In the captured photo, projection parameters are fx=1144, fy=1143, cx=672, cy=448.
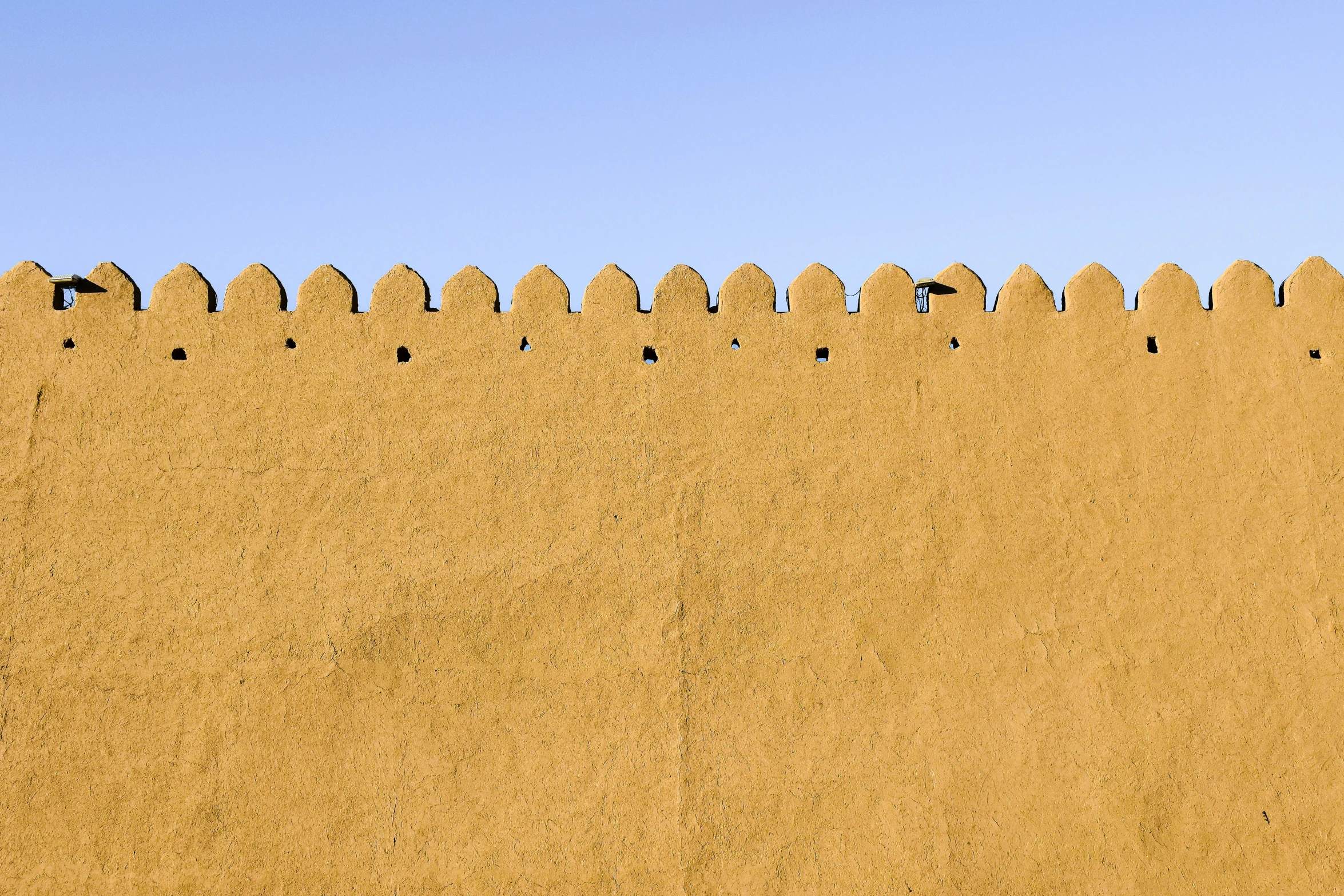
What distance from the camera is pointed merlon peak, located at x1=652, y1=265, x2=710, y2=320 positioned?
4754 millimetres

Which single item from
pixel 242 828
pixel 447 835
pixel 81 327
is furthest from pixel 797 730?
pixel 81 327

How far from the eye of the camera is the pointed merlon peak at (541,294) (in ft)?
15.5

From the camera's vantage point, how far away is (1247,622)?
448 centimetres

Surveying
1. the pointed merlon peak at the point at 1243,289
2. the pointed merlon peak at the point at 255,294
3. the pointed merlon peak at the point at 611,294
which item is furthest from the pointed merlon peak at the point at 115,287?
the pointed merlon peak at the point at 1243,289

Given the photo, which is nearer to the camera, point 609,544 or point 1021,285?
point 609,544

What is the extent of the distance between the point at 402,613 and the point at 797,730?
1.59m

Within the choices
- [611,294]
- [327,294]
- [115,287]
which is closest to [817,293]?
[611,294]

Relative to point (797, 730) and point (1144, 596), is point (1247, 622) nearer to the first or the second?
point (1144, 596)

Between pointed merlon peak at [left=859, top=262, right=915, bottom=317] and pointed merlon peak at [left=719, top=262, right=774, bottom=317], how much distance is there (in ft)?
1.27

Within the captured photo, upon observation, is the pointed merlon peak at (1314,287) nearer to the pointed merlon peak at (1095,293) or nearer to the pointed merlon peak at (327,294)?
the pointed merlon peak at (1095,293)

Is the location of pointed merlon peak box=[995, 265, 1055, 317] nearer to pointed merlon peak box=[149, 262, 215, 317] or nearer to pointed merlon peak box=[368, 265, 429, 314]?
pointed merlon peak box=[368, 265, 429, 314]

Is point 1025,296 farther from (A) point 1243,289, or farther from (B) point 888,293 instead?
(A) point 1243,289

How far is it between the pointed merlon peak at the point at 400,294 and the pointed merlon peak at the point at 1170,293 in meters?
3.00

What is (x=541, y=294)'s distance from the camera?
15.6 ft
